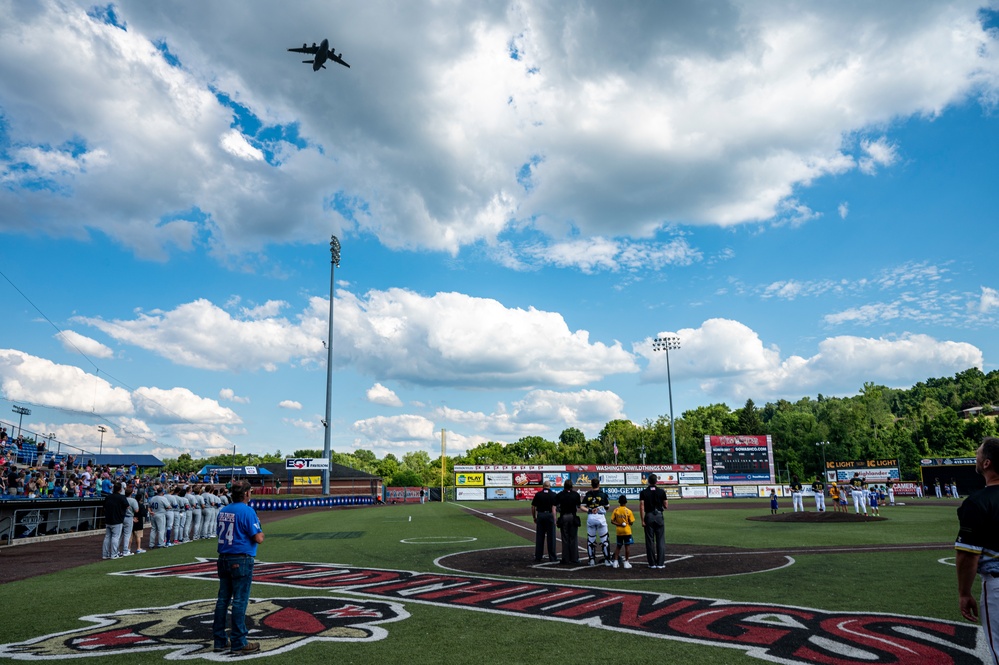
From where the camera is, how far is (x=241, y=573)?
25.1 ft

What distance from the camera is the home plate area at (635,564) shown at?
13.1 meters

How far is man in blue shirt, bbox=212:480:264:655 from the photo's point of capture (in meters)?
7.44

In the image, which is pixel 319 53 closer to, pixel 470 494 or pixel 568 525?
pixel 568 525

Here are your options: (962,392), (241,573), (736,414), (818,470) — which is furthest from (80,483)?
(962,392)

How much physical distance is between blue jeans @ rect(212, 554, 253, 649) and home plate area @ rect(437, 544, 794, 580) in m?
6.94

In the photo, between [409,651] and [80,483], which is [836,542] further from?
[80,483]

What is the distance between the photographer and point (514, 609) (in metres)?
9.54

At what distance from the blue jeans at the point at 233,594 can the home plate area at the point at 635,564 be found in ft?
22.8

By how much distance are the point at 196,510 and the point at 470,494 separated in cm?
5105

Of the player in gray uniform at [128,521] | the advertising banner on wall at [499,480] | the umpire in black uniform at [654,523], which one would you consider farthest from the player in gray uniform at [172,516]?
the advertising banner on wall at [499,480]

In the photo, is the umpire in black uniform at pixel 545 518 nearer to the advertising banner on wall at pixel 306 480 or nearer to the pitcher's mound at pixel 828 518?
the pitcher's mound at pixel 828 518

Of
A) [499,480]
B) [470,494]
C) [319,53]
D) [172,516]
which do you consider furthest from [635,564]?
[499,480]

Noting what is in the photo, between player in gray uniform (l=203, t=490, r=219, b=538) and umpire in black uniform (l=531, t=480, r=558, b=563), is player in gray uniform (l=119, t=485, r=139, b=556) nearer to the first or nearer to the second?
player in gray uniform (l=203, t=490, r=219, b=538)

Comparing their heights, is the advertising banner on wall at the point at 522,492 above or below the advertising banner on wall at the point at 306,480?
below
